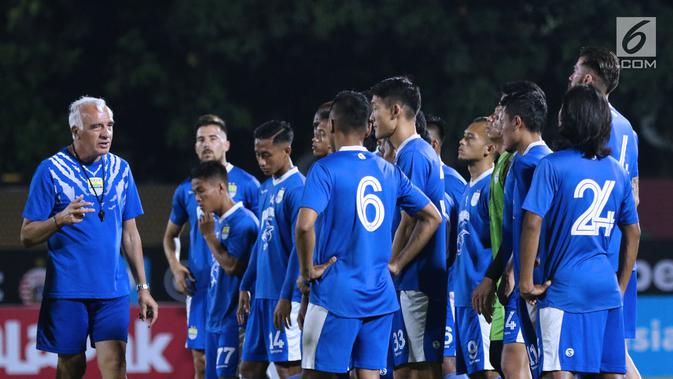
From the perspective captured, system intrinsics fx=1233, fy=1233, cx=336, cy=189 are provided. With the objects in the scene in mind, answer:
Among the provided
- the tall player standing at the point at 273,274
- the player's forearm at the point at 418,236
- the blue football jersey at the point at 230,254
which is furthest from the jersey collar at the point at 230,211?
the player's forearm at the point at 418,236

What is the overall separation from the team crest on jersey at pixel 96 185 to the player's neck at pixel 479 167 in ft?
8.48

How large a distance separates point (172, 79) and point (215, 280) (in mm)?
12422

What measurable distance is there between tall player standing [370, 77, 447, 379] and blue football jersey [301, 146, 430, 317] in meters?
0.73

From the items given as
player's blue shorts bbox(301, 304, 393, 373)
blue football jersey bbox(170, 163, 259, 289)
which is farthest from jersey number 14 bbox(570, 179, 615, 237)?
blue football jersey bbox(170, 163, 259, 289)

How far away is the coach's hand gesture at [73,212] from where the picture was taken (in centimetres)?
712

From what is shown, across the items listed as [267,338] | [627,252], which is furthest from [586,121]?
[267,338]

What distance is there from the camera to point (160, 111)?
2183 centimetres

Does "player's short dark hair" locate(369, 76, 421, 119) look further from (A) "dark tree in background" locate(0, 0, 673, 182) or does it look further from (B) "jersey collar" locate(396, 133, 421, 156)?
(A) "dark tree in background" locate(0, 0, 673, 182)

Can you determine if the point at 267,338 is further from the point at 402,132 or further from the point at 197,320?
the point at 402,132

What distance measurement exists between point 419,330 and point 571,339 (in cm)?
161

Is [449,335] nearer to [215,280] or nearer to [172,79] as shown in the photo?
Result: [215,280]

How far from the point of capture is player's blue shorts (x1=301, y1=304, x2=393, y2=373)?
662cm

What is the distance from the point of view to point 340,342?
6617 millimetres

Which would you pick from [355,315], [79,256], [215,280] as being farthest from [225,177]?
[355,315]
